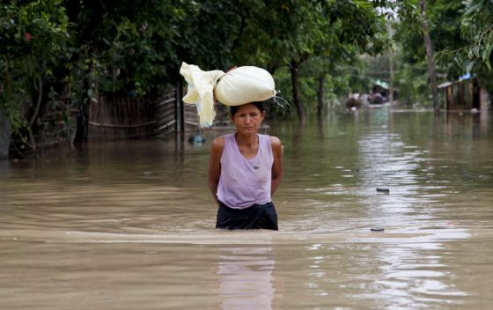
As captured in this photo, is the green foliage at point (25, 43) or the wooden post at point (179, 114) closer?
the green foliage at point (25, 43)

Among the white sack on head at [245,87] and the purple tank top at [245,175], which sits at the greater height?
the white sack on head at [245,87]

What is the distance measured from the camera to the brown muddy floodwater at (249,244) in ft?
16.1

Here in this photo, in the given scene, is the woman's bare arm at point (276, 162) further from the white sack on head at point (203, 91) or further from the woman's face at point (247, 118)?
the white sack on head at point (203, 91)

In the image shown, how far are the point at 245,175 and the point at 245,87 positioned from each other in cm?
64

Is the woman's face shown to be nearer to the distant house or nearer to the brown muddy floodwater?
the brown muddy floodwater

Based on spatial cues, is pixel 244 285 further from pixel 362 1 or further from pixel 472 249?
pixel 362 1

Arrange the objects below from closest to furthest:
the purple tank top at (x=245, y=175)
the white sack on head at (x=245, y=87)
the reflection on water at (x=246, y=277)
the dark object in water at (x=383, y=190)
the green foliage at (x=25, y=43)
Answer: the reflection on water at (x=246, y=277) < the white sack on head at (x=245, y=87) < the purple tank top at (x=245, y=175) < the dark object in water at (x=383, y=190) < the green foliage at (x=25, y=43)

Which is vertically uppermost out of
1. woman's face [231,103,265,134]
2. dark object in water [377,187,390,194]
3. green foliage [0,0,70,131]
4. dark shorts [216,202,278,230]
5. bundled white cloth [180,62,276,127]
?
green foliage [0,0,70,131]

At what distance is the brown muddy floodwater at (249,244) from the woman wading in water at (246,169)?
18 cm

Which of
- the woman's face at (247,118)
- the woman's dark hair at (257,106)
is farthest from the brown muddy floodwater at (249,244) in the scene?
the woman's dark hair at (257,106)

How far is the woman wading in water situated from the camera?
6.75m

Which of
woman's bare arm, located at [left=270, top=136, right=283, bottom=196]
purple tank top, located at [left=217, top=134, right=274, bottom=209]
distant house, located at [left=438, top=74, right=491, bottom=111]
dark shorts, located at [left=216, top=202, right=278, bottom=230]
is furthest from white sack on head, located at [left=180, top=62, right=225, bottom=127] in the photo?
distant house, located at [left=438, top=74, right=491, bottom=111]

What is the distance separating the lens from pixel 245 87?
6.56 metres

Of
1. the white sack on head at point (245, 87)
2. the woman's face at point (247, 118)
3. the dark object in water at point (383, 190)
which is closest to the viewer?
the white sack on head at point (245, 87)
